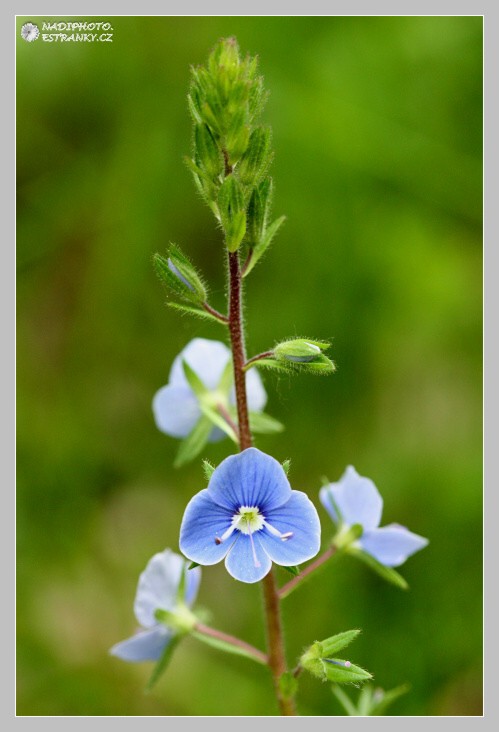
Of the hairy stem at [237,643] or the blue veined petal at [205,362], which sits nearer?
the hairy stem at [237,643]

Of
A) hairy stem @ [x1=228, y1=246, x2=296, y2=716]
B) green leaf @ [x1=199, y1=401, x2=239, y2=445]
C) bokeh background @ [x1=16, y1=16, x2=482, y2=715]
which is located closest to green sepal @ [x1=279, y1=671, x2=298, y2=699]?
hairy stem @ [x1=228, y1=246, x2=296, y2=716]

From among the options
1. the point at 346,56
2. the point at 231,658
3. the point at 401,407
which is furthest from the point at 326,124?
the point at 231,658

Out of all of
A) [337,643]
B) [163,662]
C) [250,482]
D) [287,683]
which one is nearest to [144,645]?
[163,662]

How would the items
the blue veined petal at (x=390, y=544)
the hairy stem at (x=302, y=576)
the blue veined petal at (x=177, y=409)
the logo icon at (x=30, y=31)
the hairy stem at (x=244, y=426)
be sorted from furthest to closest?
the logo icon at (x=30, y=31), the blue veined petal at (x=177, y=409), the blue veined petal at (x=390, y=544), the hairy stem at (x=302, y=576), the hairy stem at (x=244, y=426)

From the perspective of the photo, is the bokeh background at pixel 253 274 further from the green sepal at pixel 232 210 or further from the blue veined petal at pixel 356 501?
the green sepal at pixel 232 210

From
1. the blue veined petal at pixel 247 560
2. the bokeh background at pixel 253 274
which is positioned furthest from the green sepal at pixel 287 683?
the bokeh background at pixel 253 274

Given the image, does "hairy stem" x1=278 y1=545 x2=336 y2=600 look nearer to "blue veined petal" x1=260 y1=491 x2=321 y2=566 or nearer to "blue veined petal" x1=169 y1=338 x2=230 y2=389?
"blue veined petal" x1=260 y1=491 x2=321 y2=566

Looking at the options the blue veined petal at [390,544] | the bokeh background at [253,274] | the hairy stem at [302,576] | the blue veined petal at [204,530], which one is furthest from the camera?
the bokeh background at [253,274]

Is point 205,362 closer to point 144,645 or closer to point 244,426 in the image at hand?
point 244,426
